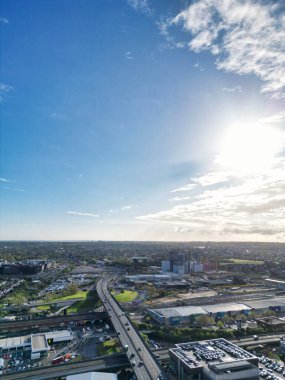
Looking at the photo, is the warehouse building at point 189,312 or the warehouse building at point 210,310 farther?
the warehouse building at point 210,310

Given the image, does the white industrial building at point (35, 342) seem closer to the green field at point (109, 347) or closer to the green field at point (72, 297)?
the green field at point (109, 347)

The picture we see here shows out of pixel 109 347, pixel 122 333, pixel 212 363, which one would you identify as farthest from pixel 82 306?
pixel 212 363

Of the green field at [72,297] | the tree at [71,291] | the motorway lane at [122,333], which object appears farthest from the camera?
the tree at [71,291]

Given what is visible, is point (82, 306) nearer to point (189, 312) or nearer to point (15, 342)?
point (189, 312)

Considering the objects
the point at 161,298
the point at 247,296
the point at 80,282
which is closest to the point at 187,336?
the point at 161,298

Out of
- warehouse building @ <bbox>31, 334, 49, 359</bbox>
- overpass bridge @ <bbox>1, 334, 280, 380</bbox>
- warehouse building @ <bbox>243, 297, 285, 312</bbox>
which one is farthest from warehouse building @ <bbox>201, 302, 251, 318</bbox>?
warehouse building @ <bbox>31, 334, 49, 359</bbox>

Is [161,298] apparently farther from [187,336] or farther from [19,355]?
[19,355]

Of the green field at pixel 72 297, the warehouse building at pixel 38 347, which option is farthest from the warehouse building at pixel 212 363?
the green field at pixel 72 297
